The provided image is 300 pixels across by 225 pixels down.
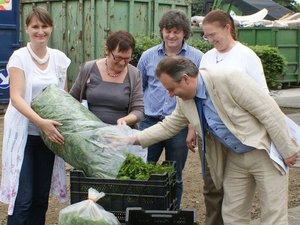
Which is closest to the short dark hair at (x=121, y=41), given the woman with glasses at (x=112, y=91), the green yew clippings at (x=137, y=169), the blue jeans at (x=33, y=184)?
the woman with glasses at (x=112, y=91)

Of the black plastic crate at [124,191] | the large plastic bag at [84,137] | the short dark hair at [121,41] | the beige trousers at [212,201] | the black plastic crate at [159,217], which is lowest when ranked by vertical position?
the beige trousers at [212,201]

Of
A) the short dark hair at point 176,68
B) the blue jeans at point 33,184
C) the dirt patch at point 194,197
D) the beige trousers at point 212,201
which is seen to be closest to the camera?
the short dark hair at point 176,68

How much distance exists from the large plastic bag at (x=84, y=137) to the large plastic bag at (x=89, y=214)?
26 cm

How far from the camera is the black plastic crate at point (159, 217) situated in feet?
11.4

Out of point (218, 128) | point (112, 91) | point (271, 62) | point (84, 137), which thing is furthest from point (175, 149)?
point (271, 62)

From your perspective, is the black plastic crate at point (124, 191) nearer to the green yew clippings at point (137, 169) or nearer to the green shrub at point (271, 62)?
the green yew clippings at point (137, 169)

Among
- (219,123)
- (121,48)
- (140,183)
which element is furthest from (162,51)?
(140,183)

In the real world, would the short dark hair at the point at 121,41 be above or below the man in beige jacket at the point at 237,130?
above

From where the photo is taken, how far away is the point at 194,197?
6484mm

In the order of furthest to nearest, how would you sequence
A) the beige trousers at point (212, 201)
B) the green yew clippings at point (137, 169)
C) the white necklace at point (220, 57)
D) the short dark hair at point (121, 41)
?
the beige trousers at point (212, 201), the white necklace at point (220, 57), the short dark hair at point (121, 41), the green yew clippings at point (137, 169)

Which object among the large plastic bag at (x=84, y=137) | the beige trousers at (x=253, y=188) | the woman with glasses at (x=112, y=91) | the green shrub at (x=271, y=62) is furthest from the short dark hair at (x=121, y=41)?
the green shrub at (x=271, y=62)

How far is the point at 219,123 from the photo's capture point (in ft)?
12.4

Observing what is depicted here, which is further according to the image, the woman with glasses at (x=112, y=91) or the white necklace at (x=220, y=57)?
the white necklace at (x=220, y=57)

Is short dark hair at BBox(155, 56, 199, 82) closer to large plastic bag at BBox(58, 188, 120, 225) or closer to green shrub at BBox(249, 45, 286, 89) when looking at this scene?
large plastic bag at BBox(58, 188, 120, 225)
